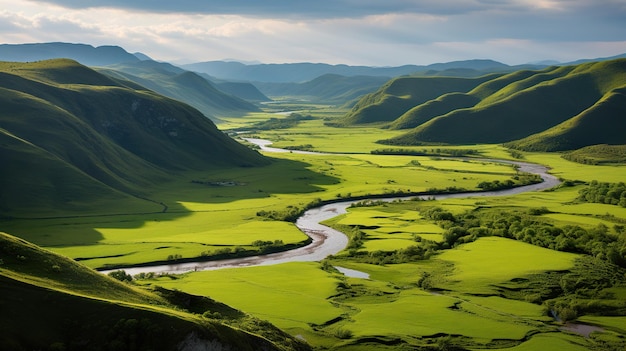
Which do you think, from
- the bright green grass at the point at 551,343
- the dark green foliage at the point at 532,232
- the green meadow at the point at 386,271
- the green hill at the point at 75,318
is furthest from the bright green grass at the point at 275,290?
the dark green foliage at the point at 532,232

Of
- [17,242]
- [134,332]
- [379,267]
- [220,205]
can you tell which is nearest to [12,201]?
[220,205]

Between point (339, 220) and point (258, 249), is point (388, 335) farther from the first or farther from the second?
point (339, 220)

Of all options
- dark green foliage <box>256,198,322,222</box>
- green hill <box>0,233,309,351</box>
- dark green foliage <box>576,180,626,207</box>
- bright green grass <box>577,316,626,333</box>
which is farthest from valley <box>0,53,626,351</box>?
dark green foliage <box>256,198,322,222</box>

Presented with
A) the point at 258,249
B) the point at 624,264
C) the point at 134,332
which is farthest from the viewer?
the point at 258,249

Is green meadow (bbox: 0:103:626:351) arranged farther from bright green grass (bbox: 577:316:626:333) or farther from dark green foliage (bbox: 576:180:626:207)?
dark green foliage (bbox: 576:180:626:207)

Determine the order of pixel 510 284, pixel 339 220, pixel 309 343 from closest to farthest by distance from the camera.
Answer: pixel 309 343, pixel 510 284, pixel 339 220

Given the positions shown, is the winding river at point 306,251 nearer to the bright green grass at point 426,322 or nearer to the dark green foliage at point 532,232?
the dark green foliage at point 532,232

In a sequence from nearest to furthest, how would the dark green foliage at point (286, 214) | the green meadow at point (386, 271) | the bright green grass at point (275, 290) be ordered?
1. the green meadow at point (386, 271)
2. the bright green grass at point (275, 290)
3. the dark green foliage at point (286, 214)
